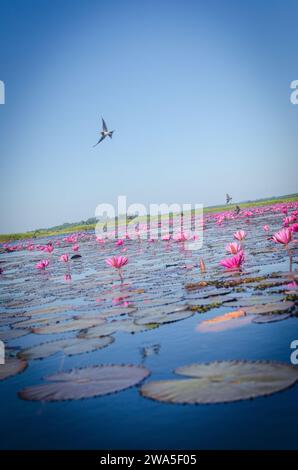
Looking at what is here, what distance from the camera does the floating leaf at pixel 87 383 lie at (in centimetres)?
202

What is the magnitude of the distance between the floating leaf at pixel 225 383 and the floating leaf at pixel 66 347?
0.97m

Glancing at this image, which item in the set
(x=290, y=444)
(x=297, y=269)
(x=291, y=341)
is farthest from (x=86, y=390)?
(x=297, y=269)

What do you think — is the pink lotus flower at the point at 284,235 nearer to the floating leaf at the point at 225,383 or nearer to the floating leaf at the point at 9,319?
the floating leaf at the point at 225,383

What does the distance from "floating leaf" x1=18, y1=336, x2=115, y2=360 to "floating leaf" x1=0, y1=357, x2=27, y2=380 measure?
0.07 metres

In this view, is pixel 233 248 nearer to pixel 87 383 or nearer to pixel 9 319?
pixel 9 319

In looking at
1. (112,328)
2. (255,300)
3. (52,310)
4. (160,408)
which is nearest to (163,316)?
(112,328)

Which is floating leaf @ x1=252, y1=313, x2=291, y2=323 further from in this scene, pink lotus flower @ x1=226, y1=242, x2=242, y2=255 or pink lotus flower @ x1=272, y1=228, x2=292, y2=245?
pink lotus flower @ x1=272, y1=228, x2=292, y2=245

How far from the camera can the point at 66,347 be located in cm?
297

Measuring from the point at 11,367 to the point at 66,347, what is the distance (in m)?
0.46

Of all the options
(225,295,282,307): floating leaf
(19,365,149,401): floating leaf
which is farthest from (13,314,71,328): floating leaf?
(225,295,282,307): floating leaf

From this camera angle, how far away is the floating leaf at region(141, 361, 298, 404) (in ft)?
5.81

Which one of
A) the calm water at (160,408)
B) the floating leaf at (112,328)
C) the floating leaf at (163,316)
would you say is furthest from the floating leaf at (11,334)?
the floating leaf at (163,316)

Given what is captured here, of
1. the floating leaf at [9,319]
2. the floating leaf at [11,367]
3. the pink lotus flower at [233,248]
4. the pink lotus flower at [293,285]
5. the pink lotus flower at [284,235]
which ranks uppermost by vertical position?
the pink lotus flower at [284,235]
